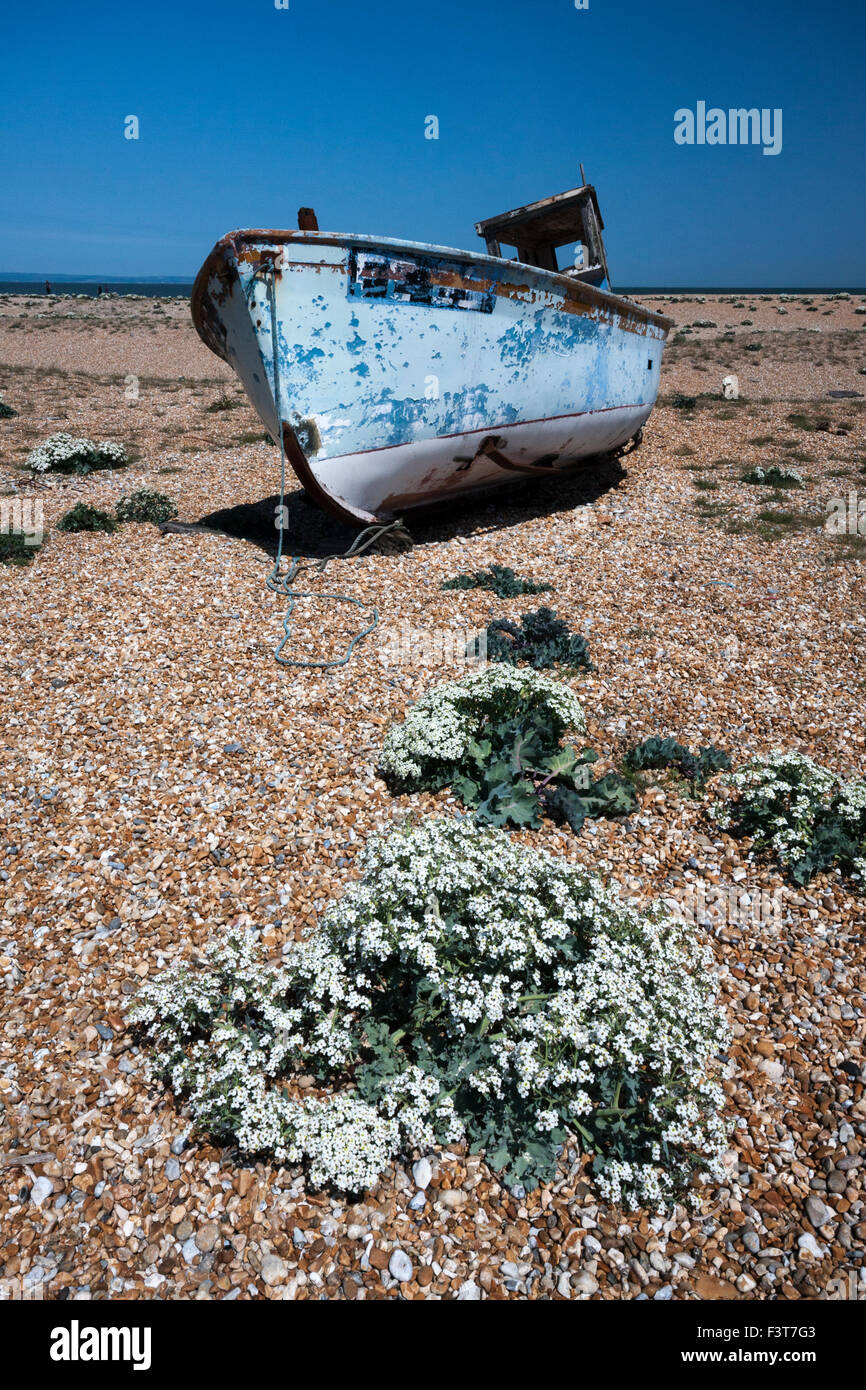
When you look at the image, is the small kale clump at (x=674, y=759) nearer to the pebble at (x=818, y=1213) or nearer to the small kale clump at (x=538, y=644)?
the small kale clump at (x=538, y=644)

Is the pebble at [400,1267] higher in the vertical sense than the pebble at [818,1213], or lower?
lower

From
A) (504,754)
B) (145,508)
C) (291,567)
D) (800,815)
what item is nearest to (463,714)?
(504,754)

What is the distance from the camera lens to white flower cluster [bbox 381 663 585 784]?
15.8 feet

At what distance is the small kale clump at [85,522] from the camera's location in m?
9.70

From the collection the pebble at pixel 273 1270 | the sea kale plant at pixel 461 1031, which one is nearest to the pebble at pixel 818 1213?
the sea kale plant at pixel 461 1031

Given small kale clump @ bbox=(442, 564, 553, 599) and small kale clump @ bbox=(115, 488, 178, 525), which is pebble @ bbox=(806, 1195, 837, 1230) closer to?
small kale clump @ bbox=(442, 564, 553, 599)

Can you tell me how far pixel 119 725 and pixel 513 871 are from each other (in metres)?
3.62

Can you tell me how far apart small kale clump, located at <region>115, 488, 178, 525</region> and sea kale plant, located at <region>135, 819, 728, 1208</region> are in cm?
809

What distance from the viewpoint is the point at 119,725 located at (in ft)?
18.4

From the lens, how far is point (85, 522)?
9.74 metres

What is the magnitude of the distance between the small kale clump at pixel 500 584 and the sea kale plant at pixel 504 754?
2.84 meters

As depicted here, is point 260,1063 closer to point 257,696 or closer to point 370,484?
point 257,696

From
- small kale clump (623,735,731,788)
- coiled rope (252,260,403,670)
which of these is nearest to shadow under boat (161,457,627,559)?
coiled rope (252,260,403,670)

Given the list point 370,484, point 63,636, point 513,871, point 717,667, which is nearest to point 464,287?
point 370,484
